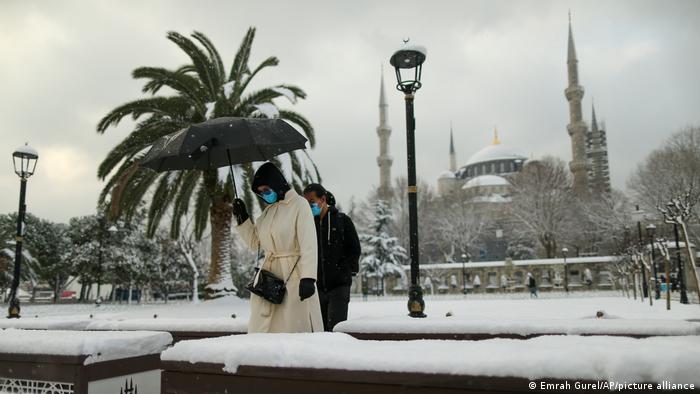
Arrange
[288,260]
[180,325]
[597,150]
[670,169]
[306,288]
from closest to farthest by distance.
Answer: [306,288] → [288,260] → [180,325] → [670,169] → [597,150]

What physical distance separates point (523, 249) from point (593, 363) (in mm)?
53142

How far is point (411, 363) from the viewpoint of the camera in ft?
6.48

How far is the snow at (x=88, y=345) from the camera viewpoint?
117 inches

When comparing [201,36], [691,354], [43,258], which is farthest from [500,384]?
[43,258]

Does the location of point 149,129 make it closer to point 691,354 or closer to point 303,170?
point 303,170

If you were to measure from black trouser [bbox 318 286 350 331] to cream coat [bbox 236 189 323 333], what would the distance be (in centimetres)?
91

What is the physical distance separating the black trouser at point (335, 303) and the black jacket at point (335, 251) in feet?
0.16

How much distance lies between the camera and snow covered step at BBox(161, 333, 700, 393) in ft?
5.74

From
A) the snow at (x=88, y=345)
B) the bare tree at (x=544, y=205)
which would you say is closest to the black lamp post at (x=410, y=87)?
the snow at (x=88, y=345)

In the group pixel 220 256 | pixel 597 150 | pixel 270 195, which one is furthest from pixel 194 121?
pixel 597 150

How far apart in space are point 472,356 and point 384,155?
2632 inches

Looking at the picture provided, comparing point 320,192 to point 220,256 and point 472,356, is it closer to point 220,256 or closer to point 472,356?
point 472,356

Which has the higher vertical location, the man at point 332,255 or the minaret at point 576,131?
the minaret at point 576,131

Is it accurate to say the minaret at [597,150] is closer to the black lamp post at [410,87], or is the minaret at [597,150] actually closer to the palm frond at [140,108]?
the palm frond at [140,108]
